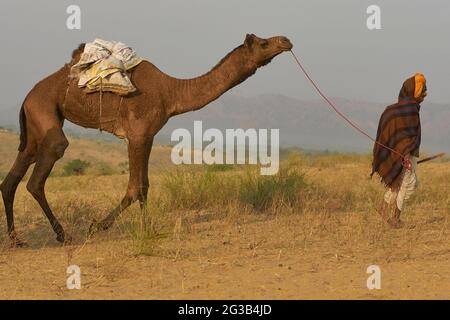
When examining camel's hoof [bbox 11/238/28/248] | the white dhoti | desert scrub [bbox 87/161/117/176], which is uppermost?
the white dhoti

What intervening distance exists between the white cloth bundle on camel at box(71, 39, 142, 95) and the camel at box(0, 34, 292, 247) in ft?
0.41

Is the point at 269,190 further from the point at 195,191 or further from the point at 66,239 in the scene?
the point at 66,239

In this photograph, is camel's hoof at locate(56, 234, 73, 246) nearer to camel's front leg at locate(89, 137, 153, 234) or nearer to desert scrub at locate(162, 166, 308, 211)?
camel's front leg at locate(89, 137, 153, 234)

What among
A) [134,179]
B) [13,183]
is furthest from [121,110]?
[13,183]

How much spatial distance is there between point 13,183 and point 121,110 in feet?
5.37

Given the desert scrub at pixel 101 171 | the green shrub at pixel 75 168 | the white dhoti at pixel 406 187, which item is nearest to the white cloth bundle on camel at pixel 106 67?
the white dhoti at pixel 406 187

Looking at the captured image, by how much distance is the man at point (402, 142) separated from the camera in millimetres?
8922

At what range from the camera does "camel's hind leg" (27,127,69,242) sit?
7922 mm

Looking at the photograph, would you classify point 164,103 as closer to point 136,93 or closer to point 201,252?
point 136,93

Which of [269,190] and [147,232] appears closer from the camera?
[147,232]

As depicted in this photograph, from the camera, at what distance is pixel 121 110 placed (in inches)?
323

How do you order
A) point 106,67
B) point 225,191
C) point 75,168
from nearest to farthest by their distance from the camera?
point 106,67, point 225,191, point 75,168

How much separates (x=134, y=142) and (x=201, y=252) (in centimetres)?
172

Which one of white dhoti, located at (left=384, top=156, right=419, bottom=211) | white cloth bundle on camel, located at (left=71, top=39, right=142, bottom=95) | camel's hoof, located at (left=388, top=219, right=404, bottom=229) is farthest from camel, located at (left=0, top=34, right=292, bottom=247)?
camel's hoof, located at (left=388, top=219, right=404, bottom=229)
